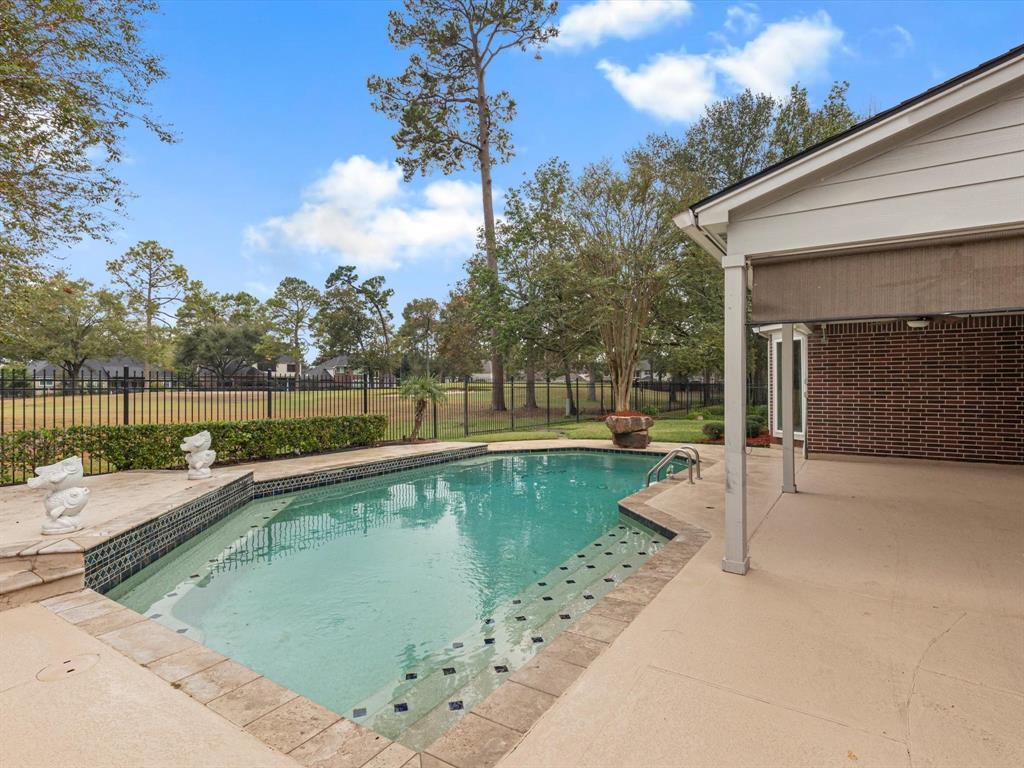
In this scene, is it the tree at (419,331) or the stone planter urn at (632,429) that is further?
the tree at (419,331)

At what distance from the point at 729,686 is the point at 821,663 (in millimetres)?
568

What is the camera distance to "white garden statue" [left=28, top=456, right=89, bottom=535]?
423cm

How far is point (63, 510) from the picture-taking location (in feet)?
14.0

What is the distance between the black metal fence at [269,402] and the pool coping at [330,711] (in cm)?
531

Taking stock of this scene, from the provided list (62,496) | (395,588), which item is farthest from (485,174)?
(395,588)

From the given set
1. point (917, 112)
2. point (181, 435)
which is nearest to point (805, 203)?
point (917, 112)

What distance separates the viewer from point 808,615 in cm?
302

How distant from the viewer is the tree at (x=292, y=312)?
149 ft

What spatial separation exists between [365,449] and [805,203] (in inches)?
378

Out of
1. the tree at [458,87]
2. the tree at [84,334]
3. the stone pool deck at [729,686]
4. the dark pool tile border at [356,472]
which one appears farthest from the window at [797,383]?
the tree at [84,334]

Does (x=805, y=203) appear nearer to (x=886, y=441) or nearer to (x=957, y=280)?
(x=957, y=280)

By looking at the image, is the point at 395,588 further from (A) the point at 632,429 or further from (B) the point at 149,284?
(B) the point at 149,284

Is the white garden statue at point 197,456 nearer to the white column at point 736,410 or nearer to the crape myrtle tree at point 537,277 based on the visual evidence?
the white column at point 736,410

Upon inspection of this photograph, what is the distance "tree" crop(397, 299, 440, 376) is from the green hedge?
2694cm
